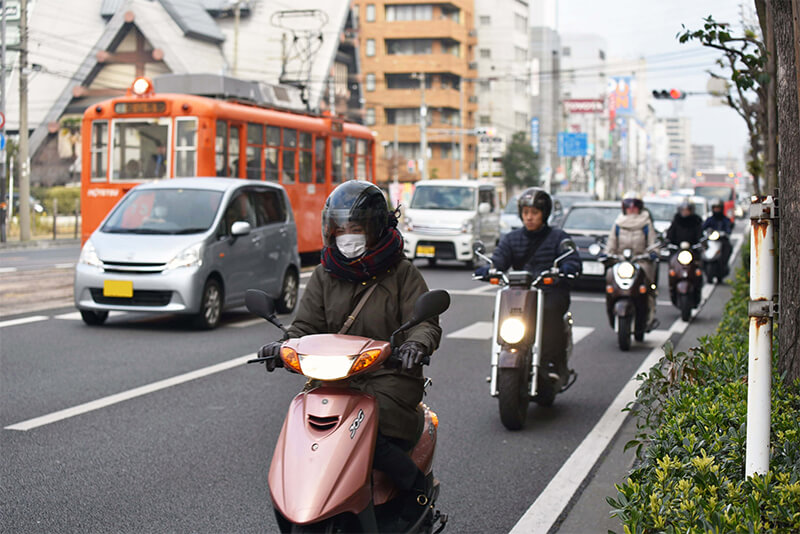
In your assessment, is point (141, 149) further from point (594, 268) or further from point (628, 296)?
point (628, 296)

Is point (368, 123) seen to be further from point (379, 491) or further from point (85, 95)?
point (379, 491)

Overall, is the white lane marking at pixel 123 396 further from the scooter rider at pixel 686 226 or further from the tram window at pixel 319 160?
the tram window at pixel 319 160

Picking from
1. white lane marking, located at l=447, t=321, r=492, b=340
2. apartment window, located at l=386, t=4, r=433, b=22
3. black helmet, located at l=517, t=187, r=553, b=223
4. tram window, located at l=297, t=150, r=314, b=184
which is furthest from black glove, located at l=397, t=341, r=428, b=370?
apartment window, located at l=386, t=4, r=433, b=22

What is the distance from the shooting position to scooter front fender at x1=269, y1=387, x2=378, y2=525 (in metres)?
3.24

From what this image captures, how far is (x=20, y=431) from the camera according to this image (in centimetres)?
691

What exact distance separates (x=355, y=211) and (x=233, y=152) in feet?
53.5

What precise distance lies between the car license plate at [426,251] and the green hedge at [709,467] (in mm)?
17725

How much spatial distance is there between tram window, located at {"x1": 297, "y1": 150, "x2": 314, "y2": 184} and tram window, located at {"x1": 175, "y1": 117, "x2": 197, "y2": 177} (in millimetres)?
3660

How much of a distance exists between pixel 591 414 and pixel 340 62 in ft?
244

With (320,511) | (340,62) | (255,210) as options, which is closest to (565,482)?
(320,511)

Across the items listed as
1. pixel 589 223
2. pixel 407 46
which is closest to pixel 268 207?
pixel 589 223

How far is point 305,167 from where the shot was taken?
22.6 meters

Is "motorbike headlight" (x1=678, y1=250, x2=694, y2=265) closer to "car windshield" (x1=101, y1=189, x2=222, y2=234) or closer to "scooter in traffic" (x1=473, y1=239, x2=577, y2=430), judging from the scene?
"car windshield" (x1=101, y1=189, x2=222, y2=234)

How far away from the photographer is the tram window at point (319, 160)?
75.9 feet
